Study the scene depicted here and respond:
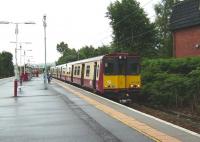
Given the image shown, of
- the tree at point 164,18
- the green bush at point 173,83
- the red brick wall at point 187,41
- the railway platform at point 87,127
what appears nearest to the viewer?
the railway platform at point 87,127

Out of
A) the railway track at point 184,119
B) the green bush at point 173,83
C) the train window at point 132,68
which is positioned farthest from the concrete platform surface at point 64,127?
the train window at point 132,68

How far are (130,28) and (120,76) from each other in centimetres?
3637

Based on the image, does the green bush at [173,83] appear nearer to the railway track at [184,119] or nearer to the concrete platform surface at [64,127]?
the railway track at [184,119]

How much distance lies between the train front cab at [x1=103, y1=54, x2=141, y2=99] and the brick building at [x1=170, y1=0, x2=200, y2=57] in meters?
14.6

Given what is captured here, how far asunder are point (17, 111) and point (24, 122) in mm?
4332

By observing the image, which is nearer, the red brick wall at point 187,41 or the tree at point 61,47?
the red brick wall at point 187,41

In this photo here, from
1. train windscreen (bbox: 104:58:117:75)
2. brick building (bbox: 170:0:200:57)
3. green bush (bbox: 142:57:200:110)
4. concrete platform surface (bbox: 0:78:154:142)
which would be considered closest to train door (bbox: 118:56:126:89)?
train windscreen (bbox: 104:58:117:75)

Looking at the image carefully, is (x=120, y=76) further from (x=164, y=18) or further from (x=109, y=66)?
(x=164, y=18)

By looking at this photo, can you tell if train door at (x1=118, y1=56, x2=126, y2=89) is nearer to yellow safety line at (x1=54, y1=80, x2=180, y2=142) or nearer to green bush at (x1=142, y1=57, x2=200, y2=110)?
green bush at (x1=142, y1=57, x2=200, y2=110)

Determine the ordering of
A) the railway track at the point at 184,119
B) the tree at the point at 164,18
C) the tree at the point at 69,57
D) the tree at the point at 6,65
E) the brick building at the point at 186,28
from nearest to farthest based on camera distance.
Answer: the railway track at the point at 184,119 < the brick building at the point at 186,28 < the tree at the point at 164,18 < the tree at the point at 69,57 < the tree at the point at 6,65

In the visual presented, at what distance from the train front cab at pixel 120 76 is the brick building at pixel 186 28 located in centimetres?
1463

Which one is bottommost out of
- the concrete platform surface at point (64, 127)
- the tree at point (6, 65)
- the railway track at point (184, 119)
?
the railway track at point (184, 119)

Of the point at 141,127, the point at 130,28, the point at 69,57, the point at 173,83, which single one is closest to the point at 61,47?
the point at 69,57

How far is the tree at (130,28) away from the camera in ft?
213
